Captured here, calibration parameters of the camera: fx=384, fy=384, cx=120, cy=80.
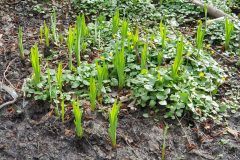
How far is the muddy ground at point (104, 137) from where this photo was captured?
2389 millimetres

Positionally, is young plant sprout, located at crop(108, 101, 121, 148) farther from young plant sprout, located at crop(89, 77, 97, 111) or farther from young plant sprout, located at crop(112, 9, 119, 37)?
young plant sprout, located at crop(112, 9, 119, 37)

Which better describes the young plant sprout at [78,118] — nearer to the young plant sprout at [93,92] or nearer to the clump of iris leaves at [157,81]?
the young plant sprout at [93,92]

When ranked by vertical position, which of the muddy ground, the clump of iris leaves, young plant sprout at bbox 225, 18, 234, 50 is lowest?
the muddy ground

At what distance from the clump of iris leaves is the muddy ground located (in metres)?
0.09

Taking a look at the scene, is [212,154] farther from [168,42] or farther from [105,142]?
[168,42]

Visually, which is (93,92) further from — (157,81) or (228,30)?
(228,30)

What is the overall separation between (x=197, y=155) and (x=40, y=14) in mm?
2421

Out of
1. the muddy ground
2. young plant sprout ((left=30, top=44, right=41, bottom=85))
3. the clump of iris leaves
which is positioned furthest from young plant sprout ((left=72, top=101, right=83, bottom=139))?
young plant sprout ((left=30, top=44, right=41, bottom=85))

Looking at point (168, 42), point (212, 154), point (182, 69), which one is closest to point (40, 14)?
point (168, 42)

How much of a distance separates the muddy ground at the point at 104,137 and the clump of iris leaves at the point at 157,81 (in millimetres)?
92

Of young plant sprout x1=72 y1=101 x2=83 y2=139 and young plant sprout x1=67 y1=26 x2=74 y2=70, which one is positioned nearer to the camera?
young plant sprout x1=72 y1=101 x2=83 y2=139

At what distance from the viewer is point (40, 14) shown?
160 inches

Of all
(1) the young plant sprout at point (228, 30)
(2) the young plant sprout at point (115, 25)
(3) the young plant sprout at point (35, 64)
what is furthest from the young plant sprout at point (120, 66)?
(1) the young plant sprout at point (228, 30)

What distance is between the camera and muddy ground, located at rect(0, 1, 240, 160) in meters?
2.39
